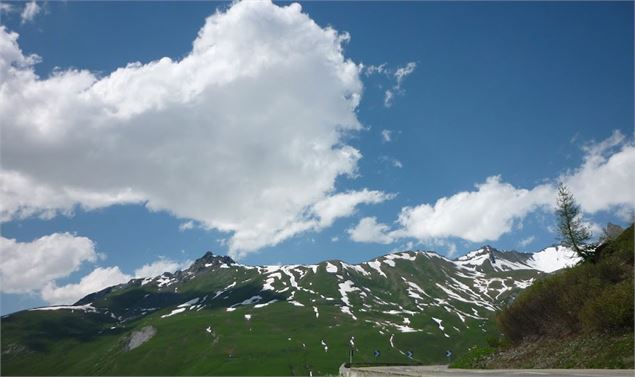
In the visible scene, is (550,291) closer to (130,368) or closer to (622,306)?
(622,306)

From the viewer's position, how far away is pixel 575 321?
143ft

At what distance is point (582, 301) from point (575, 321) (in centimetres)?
198

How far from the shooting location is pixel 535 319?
50.5m

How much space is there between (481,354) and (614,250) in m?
17.9

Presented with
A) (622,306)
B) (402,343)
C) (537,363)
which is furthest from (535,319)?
(402,343)

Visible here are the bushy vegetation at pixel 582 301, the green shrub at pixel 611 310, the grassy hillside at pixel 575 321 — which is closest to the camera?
the grassy hillside at pixel 575 321

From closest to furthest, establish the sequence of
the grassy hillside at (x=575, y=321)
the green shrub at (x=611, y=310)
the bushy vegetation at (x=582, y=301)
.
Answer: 1. the grassy hillside at (x=575, y=321)
2. the green shrub at (x=611, y=310)
3. the bushy vegetation at (x=582, y=301)

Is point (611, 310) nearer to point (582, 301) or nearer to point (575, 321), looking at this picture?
point (582, 301)

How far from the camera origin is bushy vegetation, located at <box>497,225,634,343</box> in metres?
36.6

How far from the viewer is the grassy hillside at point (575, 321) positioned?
116 feet

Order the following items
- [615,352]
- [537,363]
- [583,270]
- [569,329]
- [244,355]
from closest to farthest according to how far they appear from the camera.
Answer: [615,352] < [537,363] < [569,329] < [583,270] < [244,355]

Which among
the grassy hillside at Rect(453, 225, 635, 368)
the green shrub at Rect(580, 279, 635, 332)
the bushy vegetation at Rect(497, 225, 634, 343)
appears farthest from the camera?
the bushy vegetation at Rect(497, 225, 634, 343)

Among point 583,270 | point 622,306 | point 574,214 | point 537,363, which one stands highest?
point 574,214

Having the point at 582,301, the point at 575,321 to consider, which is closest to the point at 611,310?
the point at 582,301
